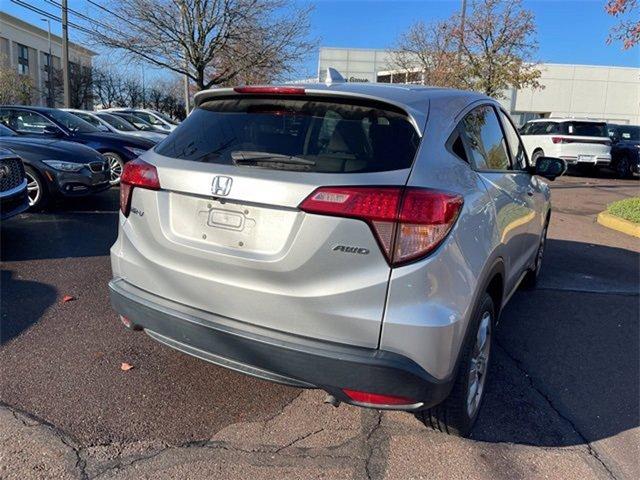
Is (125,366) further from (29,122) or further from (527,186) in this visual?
(29,122)

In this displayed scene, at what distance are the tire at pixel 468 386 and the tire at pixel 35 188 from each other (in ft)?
20.6

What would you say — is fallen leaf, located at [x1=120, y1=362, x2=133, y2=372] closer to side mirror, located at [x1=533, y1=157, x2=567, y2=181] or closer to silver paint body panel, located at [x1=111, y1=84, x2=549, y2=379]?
silver paint body panel, located at [x1=111, y1=84, x2=549, y2=379]

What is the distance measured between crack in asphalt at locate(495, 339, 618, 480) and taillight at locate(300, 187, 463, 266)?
1513mm

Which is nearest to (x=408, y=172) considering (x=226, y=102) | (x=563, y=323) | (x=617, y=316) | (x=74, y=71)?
(x=226, y=102)

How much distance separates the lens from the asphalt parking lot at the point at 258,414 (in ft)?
8.30

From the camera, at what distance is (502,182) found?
325 cm

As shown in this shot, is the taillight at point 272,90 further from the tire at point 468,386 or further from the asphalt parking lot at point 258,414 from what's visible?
the asphalt parking lot at point 258,414

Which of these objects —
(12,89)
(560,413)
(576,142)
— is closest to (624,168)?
(576,142)

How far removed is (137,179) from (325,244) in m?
1.17

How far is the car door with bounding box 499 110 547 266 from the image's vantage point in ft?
→ 13.0

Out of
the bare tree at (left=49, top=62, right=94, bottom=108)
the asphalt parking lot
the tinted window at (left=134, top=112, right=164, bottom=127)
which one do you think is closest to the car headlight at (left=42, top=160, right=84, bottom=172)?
the asphalt parking lot

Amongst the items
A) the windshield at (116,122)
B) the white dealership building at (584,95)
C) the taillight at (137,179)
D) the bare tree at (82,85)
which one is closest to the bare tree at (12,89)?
the bare tree at (82,85)

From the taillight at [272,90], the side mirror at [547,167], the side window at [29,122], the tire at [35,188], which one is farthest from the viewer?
the side window at [29,122]

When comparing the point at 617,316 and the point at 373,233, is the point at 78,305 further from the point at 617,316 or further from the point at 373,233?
the point at 617,316
